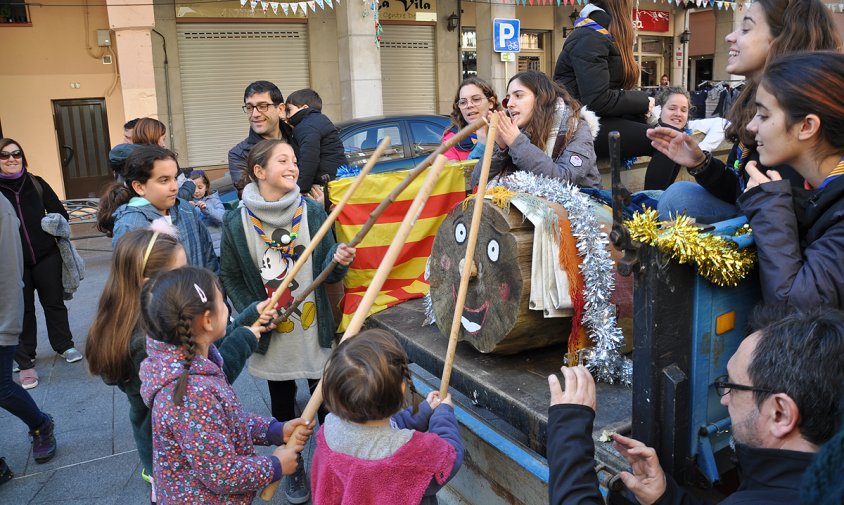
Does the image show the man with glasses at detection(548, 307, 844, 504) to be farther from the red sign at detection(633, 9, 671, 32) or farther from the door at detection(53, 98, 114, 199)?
the red sign at detection(633, 9, 671, 32)

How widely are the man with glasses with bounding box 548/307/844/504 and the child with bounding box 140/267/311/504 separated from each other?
1.02 meters

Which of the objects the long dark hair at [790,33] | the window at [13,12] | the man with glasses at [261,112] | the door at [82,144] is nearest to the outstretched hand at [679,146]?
the long dark hair at [790,33]

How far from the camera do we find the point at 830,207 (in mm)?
1765

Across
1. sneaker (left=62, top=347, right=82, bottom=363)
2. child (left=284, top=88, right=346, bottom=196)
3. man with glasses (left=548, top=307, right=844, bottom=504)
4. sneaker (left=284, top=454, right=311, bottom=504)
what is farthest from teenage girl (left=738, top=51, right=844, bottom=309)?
sneaker (left=62, top=347, right=82, bottom=363)

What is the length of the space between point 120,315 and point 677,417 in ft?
6.24

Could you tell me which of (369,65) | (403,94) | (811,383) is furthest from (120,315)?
(403,94)

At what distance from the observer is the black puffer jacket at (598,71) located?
3572 mm

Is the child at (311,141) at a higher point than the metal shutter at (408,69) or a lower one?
lower

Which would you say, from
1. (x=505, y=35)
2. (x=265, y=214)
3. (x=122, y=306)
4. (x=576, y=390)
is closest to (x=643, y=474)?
(x=576, y=390)

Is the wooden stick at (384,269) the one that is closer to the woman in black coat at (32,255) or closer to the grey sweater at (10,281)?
the grey sweater at (10,281)

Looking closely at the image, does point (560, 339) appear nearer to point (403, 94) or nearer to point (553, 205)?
point (553, 205)

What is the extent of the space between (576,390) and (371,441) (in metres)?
0.59

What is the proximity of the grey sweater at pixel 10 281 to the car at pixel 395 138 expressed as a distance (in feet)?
16.2

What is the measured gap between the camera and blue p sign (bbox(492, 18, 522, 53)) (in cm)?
1381
